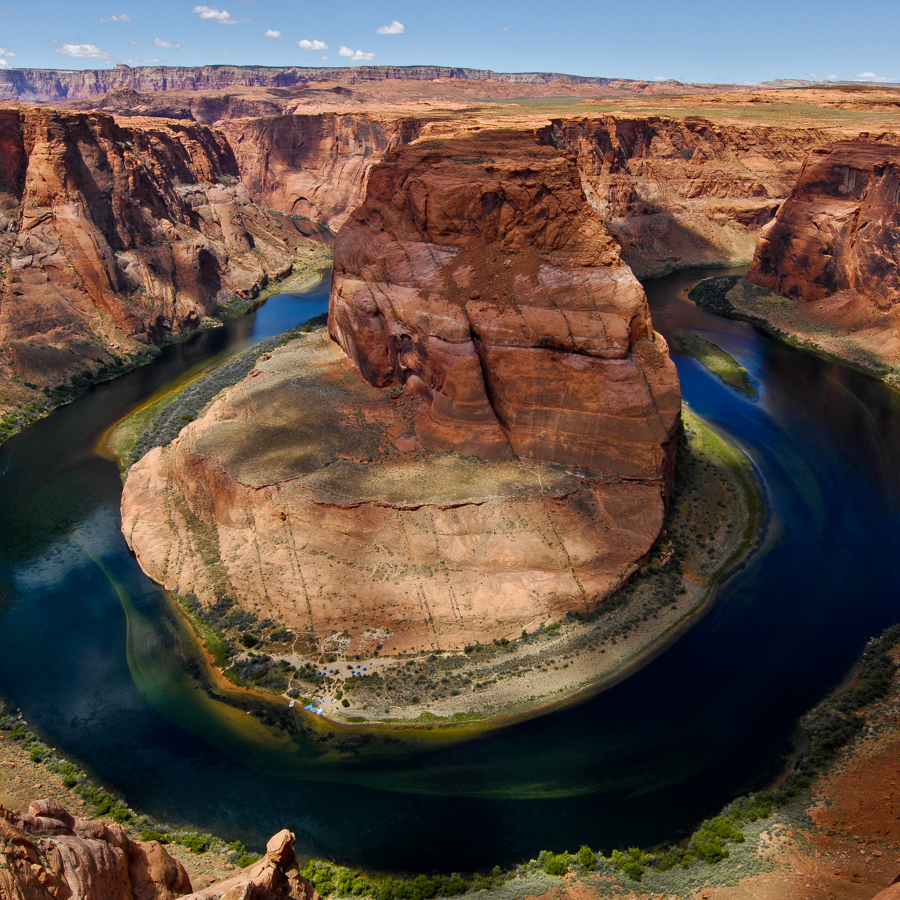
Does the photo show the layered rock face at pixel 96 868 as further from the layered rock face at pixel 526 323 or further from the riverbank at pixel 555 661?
the layered rock face at pixel 526 323

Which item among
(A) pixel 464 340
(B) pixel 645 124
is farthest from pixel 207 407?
(B) pixel 645 124

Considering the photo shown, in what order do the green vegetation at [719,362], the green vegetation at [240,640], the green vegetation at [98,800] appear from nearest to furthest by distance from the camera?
the green vegetation at [98,800]
the green vegetation at [240,640]
the green vegetation at [719,362]

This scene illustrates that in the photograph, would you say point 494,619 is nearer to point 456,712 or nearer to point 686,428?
point 456,712

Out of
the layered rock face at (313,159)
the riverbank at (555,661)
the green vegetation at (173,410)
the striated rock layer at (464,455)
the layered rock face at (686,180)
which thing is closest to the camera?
the riverbank at (555,661)

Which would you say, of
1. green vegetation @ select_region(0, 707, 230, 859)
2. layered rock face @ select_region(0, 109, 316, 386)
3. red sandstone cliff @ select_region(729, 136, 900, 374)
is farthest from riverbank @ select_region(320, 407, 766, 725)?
layered rock face @ select_region(0, 109, 316, 386)

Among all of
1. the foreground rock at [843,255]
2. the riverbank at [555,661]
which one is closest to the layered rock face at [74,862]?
the riverbank at [555,661]

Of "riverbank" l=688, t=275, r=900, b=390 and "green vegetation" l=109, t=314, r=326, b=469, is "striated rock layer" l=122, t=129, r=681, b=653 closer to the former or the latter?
"green vegetation" l=109, t=314, r=326, b=469
